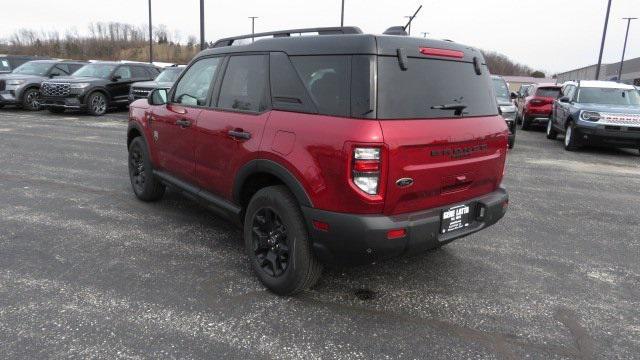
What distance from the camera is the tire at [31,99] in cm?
1575

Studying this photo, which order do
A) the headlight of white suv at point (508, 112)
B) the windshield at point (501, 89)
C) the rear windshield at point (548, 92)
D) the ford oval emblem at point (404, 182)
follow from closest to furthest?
the ford oval emblem at point (404, 182) → the headlight of white suv at point (508, 112) → the windshield at point (501, 89) → the rear windshield at point (548, 92)

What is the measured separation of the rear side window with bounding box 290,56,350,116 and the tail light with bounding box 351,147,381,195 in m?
0.29

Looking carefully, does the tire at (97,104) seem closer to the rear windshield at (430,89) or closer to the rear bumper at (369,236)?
the rear bumper at (369,236)

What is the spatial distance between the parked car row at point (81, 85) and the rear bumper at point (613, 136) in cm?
1134

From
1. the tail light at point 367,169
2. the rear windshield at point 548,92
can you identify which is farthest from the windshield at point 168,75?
the tail light at point 367,169

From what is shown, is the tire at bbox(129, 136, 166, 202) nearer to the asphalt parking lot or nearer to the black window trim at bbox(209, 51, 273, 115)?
the asphalt parking lot

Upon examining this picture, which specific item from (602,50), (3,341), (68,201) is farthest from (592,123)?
(602,50)

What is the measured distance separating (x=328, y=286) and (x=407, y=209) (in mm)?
997

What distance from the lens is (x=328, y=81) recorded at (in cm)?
302

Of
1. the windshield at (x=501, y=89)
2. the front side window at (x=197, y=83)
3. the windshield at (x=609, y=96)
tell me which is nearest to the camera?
the front side window at (x=197, y=83)

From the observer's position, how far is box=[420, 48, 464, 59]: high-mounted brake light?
311 centimetres

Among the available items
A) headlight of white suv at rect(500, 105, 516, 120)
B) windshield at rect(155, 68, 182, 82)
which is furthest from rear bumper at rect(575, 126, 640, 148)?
windshield at rect(155, 68, 182, 82)

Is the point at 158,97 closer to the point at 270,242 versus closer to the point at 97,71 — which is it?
the point at 270,242

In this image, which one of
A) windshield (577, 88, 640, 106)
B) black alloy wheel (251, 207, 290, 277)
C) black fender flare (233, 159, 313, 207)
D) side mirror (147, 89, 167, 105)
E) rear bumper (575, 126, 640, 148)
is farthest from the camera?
windshield (577, 88, 640, 106)
